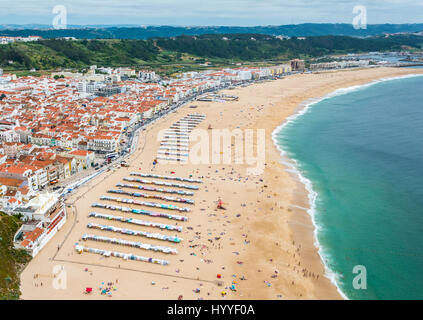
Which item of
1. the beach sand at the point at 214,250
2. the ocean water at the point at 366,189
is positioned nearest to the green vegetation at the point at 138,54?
the ocean water at the point at 366,189

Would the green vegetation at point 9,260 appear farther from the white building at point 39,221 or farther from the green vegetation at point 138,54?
the green vegetation at point 138,54

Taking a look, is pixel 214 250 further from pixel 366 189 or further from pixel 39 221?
pixel 366 189

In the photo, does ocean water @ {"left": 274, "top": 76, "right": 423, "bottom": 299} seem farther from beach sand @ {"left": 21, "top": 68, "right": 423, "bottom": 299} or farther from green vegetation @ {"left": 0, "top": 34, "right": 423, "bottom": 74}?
green vegetation @ {"left": 0, "top": 34, "right": 423, "bottom": 74}

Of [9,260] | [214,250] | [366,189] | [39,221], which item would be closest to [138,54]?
[366,189]

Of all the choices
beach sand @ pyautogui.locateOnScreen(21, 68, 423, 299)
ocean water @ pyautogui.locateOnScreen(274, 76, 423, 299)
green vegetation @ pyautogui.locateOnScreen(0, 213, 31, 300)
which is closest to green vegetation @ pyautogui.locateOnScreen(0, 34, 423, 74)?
ocean water @ pyautogui.locateOnScreen(274, 76, 423, 299)

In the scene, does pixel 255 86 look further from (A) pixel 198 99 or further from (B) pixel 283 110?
(B) pixel 283 110

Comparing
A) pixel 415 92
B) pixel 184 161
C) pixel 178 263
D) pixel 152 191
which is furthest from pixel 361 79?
pixel 178 263

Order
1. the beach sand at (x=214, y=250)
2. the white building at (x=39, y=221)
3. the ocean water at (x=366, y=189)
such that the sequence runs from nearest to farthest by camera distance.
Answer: the beach sand at (x=214, y=250) < the ocean water at (x=366, y=189) < the white building at (x=39, y=221)

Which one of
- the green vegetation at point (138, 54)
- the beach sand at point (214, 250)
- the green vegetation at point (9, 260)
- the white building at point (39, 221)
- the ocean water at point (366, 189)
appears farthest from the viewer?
the green vegetation at point (138, 54)
